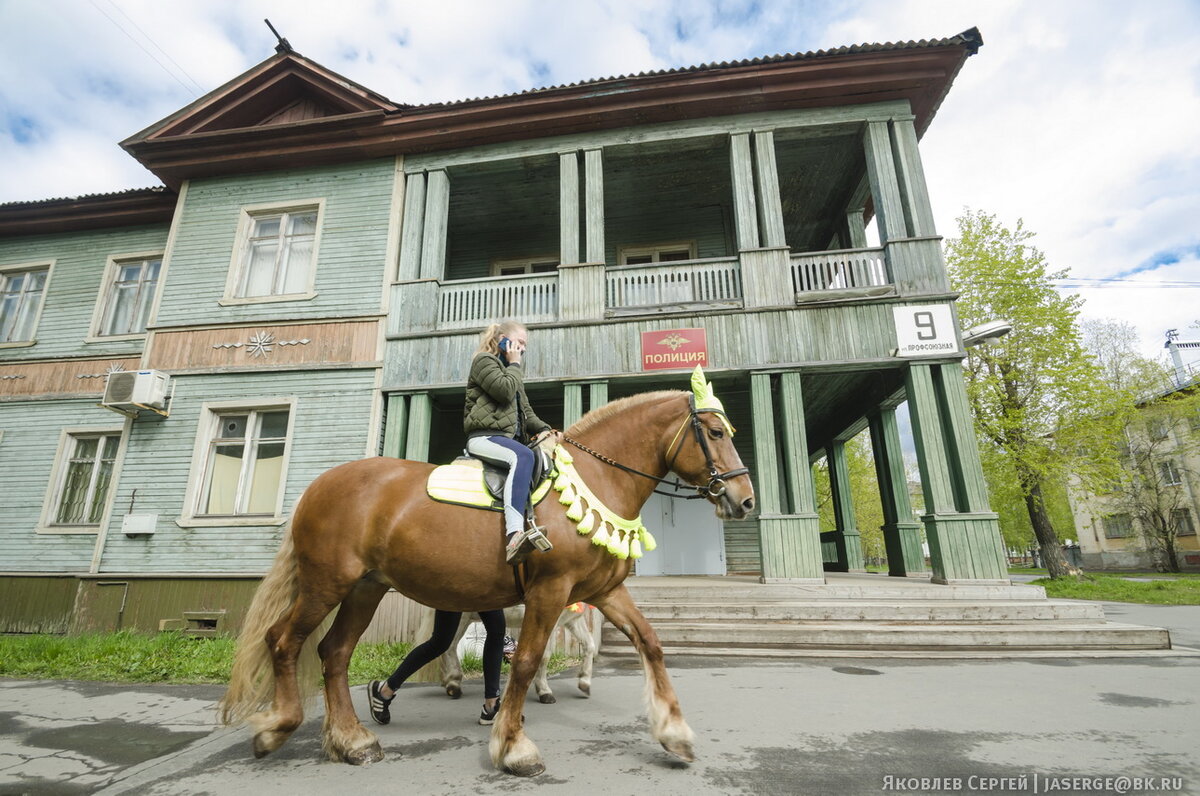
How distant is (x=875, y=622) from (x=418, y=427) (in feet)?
25.3

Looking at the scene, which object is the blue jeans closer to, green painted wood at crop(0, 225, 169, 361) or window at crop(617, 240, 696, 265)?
window at crop(617, 240, 696, 265)

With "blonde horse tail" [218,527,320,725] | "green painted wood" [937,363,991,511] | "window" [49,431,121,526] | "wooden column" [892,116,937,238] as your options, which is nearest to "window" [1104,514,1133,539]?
"green painted wood" [937,363,991,511]

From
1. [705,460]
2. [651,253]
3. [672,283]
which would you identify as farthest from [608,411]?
[651,253]

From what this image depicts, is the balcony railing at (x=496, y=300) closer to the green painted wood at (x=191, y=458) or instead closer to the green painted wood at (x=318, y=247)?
the green painted wood at (x=318, y=247)

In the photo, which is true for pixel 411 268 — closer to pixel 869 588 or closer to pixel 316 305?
pixel 316 305

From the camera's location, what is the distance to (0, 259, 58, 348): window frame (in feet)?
39.1

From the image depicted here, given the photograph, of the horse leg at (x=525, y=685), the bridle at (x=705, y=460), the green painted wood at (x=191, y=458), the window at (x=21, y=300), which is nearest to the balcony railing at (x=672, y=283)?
the green painted wood at (x=191, y=458)

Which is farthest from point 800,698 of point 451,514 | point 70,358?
point 70,358

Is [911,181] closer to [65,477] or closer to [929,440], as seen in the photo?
[929,440]

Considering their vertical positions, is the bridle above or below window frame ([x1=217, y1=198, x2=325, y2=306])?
below

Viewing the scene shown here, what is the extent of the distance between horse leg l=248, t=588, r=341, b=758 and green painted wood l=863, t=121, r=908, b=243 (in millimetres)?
9914

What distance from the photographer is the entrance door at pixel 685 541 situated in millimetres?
11469

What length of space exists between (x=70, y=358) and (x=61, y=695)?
9.83 meters

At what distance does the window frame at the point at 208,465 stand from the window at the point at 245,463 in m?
0.02
